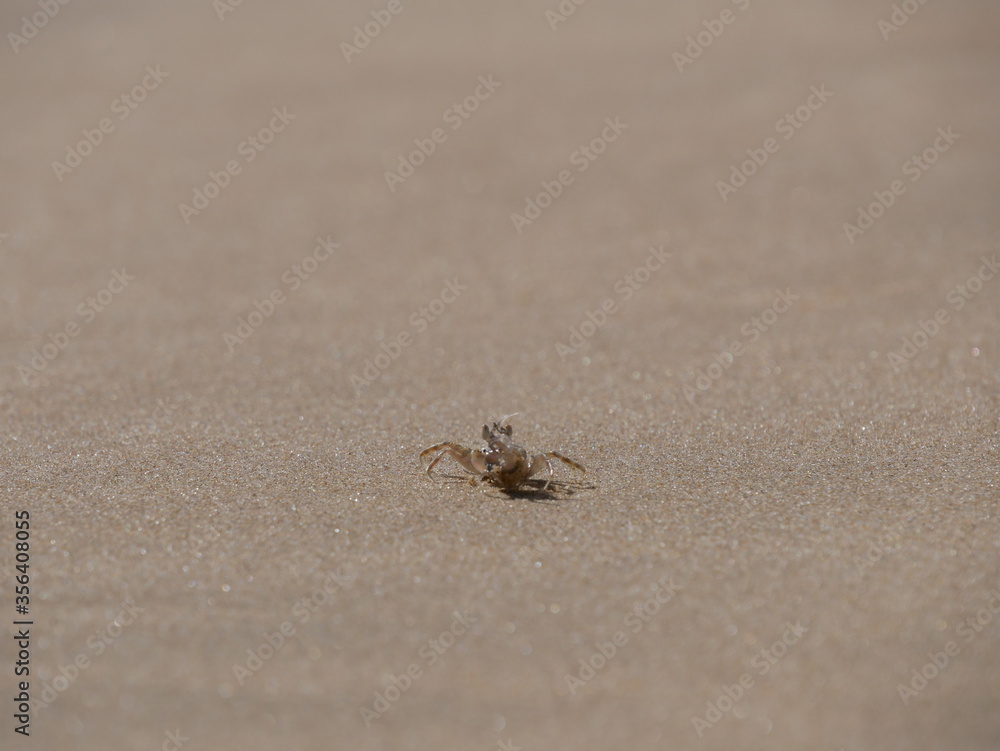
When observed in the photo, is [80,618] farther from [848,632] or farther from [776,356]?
[776,356]

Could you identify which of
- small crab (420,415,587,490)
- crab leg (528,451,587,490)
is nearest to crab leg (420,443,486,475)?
small crab (420,415,587,490)

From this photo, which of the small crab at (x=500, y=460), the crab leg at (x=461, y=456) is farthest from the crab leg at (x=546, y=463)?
the crab leg at (x=461, y=456)

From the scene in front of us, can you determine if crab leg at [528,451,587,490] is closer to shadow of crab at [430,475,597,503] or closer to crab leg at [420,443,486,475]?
shadow of crab at [430,475,597,503]

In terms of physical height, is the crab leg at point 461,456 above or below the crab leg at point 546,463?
above

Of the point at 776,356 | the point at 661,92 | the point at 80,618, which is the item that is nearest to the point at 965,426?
the point at 776,356

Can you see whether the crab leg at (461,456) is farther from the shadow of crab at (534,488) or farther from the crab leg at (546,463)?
the crab leg at (546,463)

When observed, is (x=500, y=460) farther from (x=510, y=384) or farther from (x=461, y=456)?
(x=510, y=384)
